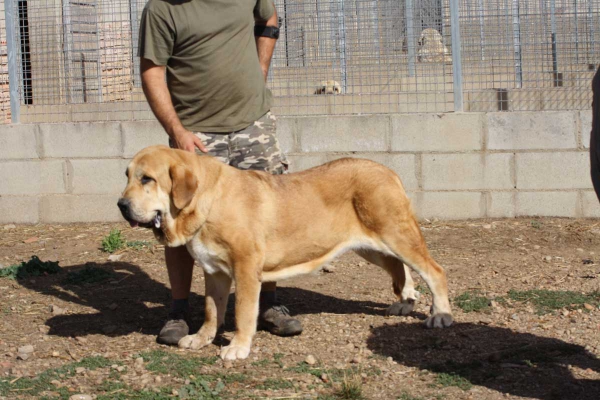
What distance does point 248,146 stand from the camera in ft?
19.1

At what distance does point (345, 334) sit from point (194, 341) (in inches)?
40.7

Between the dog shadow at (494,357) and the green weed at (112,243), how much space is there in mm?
A: 3536

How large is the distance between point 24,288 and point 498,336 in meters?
4.05

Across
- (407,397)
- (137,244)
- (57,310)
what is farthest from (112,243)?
(407,397)

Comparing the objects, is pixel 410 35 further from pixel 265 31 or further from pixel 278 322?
pixel 278 322

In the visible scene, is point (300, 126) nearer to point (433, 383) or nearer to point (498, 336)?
point (498, 336)

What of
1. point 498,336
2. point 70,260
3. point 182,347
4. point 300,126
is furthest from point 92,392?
point 300,126

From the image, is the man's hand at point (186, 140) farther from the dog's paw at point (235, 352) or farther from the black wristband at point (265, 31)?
the dog's paw at point (235, 352)

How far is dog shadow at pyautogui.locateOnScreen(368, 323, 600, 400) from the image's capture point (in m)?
4.66

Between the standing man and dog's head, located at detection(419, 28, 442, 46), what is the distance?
12.2 ft

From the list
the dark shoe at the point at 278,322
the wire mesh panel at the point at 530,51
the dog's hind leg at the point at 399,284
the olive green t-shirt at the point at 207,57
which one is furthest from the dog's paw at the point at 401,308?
the wire mesh panel at the point at 530,51

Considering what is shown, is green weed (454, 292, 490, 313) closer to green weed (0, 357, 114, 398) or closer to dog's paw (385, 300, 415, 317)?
dog's paw (385, 300, 415, 317)

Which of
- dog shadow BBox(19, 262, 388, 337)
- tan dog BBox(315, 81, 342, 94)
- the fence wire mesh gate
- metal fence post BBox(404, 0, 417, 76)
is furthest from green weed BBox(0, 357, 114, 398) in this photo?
metal fence post BBox(404, 0, 417, 76)

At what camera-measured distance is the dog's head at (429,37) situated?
30.7ft
